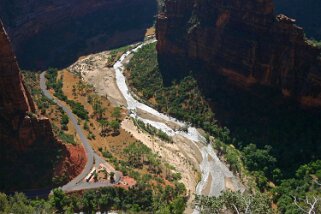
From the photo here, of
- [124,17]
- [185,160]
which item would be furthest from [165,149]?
[124,17]

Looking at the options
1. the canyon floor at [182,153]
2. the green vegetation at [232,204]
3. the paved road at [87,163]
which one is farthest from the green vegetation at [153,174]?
the green vegetation at [232,204]

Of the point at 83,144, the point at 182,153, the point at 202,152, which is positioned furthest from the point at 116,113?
the point at 202,152

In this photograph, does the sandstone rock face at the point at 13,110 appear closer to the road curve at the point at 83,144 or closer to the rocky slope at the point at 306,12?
the road curve at the point at 83,144

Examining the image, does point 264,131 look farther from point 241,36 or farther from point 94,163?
point 94,163

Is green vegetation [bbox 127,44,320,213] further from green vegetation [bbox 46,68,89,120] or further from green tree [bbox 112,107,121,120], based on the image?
green vegetation [bbox 46,68,89,120]

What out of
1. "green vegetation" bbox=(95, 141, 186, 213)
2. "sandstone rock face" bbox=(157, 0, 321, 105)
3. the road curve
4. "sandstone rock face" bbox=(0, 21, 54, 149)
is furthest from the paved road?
"sandstone rock face" bbox=(157, 0, 321, 105)

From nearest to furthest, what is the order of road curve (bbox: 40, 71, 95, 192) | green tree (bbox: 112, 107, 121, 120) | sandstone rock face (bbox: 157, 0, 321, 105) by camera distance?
1. road curve (bbox: 40, 71, 95, 192)
2. sandstone rock face (bbox: 157, 0, 321, 105)
3. green tree (bbox: 112, 107, 121, 120)

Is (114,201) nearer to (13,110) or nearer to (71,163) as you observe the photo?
(71,163)
